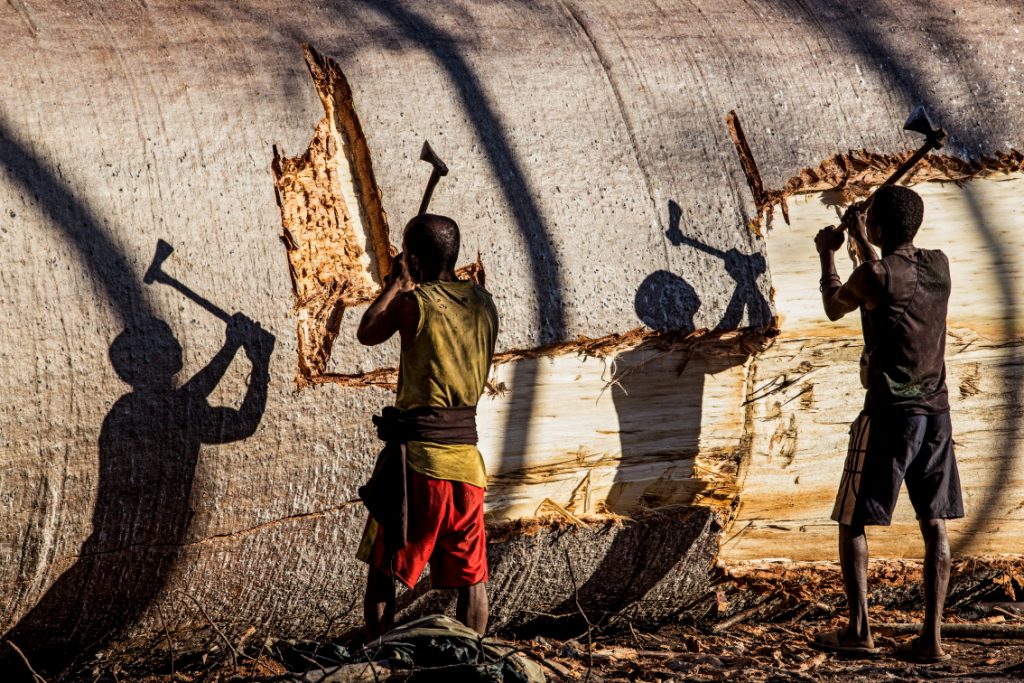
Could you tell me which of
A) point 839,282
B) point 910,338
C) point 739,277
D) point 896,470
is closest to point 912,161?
point 839,282

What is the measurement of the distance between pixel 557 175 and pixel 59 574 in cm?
197

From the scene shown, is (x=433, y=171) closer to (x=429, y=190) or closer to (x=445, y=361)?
(x=429, y=190)

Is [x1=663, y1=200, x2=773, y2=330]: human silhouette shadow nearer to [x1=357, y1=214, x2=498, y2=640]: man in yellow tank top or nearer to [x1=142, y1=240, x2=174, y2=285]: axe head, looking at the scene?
[x1=357, y1=214, x2=498, y2=640]: man in yellow tank top

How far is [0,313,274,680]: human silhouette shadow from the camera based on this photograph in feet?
10.5

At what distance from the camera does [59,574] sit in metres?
3.24

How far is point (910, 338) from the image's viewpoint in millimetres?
3697

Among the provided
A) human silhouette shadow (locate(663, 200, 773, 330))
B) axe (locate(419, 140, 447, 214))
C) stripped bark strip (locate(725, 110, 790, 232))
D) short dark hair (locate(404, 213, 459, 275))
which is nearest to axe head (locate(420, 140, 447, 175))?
axe (locate(419, 140, 447, 214))

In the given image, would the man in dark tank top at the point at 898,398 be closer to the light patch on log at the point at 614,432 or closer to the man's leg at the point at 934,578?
the man's leg at the point at 934,578

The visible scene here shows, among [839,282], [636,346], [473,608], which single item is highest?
[839,282]

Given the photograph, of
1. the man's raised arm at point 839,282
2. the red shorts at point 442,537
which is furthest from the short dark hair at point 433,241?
the man's raised arm at point 839,282

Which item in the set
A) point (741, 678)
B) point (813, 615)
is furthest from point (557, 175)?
point (813, 615)

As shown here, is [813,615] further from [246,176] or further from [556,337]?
[246,176]

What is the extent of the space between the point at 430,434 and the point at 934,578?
1.82 metres

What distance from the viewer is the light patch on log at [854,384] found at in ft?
12.7
